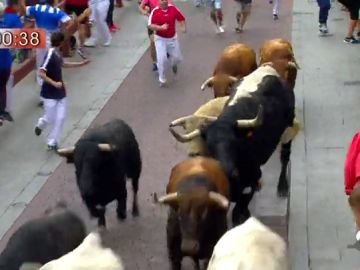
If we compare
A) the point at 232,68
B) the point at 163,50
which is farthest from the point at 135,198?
the point at 163,50

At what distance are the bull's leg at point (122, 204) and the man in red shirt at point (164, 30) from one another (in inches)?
234

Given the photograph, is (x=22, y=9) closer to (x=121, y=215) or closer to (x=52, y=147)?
(x=52, y=147)

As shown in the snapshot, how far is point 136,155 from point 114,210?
872mm

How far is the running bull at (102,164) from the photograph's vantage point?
10.3 m

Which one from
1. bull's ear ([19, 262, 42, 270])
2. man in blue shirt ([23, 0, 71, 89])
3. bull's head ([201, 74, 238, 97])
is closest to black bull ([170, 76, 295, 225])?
bull's head ([201, 74, 238, 97])

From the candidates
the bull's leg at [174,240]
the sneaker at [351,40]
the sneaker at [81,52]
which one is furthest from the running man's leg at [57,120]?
the sneaker at [351,40]

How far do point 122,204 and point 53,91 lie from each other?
10.2 feet

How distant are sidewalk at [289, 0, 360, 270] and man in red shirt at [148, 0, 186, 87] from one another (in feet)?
8.32

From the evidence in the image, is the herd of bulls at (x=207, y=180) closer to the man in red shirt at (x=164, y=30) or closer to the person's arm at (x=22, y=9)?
the man in red shirt at (x=164, y=30)

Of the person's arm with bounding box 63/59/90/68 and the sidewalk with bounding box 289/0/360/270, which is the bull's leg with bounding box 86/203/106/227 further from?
the person's arm with bounding box 63/59/90/68

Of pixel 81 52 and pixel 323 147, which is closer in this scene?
pixel 323 147

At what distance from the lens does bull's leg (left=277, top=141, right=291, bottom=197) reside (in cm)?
1182

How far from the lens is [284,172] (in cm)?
1199

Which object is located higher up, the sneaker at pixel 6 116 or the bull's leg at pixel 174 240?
the bull's leg at pixel 174 240
